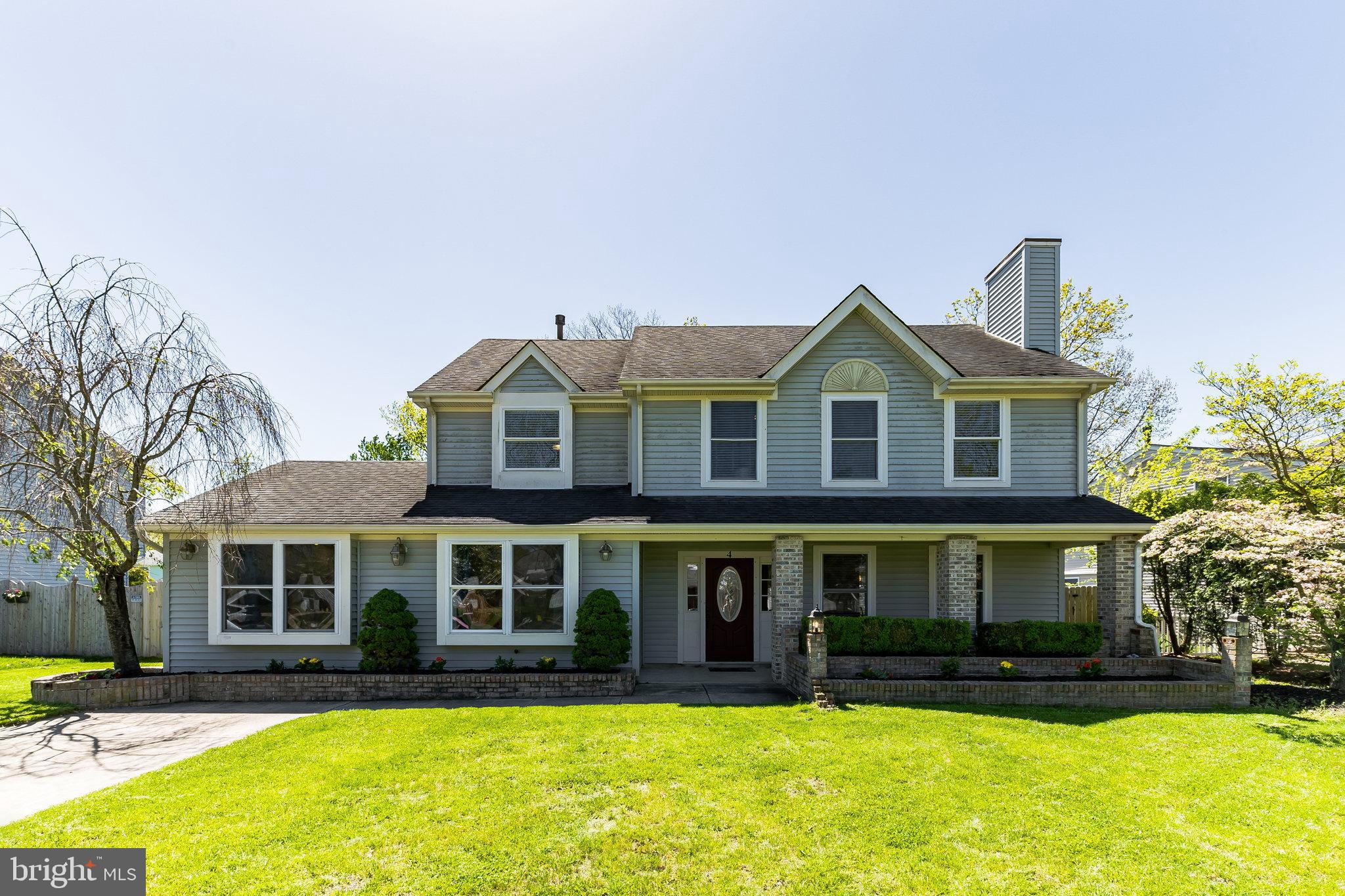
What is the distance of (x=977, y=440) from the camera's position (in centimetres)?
1341

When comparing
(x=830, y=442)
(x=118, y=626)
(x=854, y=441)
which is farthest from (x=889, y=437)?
(x=118, y=626)

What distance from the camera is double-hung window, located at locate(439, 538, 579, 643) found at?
39.2ft

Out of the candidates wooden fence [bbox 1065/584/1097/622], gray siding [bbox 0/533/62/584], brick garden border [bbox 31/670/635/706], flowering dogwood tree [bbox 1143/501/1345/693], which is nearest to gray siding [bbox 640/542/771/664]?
brick garden border [bbox 31/670/635/706]

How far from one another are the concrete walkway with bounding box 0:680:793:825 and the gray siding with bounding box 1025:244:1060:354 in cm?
972

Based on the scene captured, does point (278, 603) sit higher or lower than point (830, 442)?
lower

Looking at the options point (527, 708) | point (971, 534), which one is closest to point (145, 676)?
point (527, 708)

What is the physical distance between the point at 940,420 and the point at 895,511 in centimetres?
237

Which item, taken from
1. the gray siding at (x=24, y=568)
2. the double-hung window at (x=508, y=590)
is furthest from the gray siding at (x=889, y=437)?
the gray siding at (x=24, y=568)

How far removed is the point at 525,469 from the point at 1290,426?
16068mm

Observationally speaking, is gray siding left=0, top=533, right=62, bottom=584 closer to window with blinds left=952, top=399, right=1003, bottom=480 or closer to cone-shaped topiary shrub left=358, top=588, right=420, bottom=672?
cone-shaped topiary shrub left=358, top=588, right=420, bottom=672

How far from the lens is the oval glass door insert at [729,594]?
45.7 ft

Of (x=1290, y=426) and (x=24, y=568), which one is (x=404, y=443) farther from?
(x=1290, y=426)

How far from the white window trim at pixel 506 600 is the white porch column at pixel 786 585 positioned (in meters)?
3.55

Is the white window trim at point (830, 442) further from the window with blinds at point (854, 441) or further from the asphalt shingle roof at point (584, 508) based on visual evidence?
the asphalt shingle roof at point (584, 508)
